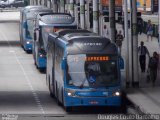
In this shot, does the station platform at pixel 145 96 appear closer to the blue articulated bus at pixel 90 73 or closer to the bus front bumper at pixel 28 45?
the blue articulated bus at pixel 90 73

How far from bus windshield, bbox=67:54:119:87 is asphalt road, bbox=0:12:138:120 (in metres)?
1.10

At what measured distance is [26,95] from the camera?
126 ft

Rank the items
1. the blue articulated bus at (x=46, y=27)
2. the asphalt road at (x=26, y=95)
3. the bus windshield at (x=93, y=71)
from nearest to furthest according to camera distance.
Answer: the asphalt road at (x=26, y=95)
the bus windshield at (x=93, y=71)
the blue articulated bus at (x=46, y=27)

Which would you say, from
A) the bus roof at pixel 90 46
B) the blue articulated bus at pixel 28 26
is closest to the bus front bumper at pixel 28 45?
the blue articulated bus at pixel 28 26

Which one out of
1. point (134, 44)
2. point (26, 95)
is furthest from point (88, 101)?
point (134, 44)

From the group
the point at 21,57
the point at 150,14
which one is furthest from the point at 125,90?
the point at 150,14

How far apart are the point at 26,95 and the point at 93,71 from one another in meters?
7.17

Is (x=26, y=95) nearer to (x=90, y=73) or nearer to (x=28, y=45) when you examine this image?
(x=90, y=73)

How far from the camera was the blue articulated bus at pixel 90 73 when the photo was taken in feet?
104

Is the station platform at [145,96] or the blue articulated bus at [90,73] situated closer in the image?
the blue articulated bus at [90,73]

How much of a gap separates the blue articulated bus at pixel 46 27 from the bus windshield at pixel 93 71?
1712 cm

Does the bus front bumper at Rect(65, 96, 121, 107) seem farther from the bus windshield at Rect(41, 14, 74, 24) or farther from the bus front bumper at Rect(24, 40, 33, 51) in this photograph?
the bus front bumper at Rect(24, 40, 33, 51)

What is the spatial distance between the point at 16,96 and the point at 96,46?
7.05 metres

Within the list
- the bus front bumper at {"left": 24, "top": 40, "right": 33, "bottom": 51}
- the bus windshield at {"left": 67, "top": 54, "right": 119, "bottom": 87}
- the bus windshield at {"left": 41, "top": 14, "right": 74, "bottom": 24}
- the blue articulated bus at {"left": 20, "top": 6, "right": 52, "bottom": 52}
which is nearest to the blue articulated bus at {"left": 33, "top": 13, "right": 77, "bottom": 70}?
the bus windshield at {"left": 41, "top": 14, "right": 74, "bottom": 24}
